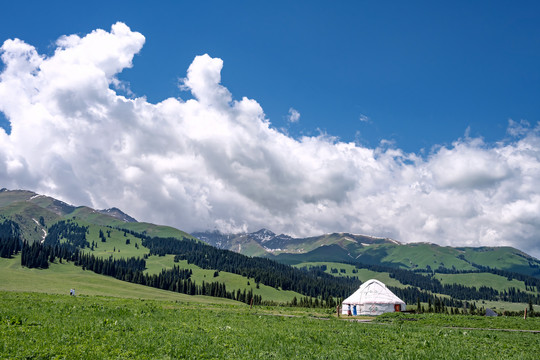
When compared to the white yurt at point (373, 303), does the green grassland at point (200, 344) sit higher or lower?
higher

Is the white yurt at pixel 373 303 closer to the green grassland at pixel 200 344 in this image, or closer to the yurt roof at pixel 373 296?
the yurt roof at pixel 373 296

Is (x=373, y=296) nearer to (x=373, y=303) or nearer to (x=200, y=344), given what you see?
(x=373, y=303)

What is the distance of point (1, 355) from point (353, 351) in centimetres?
1693

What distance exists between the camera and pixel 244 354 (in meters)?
17.7

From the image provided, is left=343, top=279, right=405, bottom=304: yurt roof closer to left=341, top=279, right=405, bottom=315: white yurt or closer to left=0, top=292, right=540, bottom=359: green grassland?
left=341, top=279, right=405, bottom=315: white yurt

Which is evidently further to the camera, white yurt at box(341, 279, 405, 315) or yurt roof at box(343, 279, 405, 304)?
yurt roof at box(343, 279, 405, 304)

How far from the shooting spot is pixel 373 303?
268ft

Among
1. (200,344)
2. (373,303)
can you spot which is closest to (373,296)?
(373,303)

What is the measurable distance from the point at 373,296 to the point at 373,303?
2.45 m

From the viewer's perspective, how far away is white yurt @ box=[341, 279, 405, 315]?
81.1m

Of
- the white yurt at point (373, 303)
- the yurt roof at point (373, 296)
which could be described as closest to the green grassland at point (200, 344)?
the white yurt at point (373, 303)

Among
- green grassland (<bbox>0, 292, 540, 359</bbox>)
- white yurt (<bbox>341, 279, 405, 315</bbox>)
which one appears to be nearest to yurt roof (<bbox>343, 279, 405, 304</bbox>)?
white yurt (<bbox>341, 279, 405, 315</bbox>)

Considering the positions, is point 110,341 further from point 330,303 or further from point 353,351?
point 330,303

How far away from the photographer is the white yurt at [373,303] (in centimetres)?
8112
